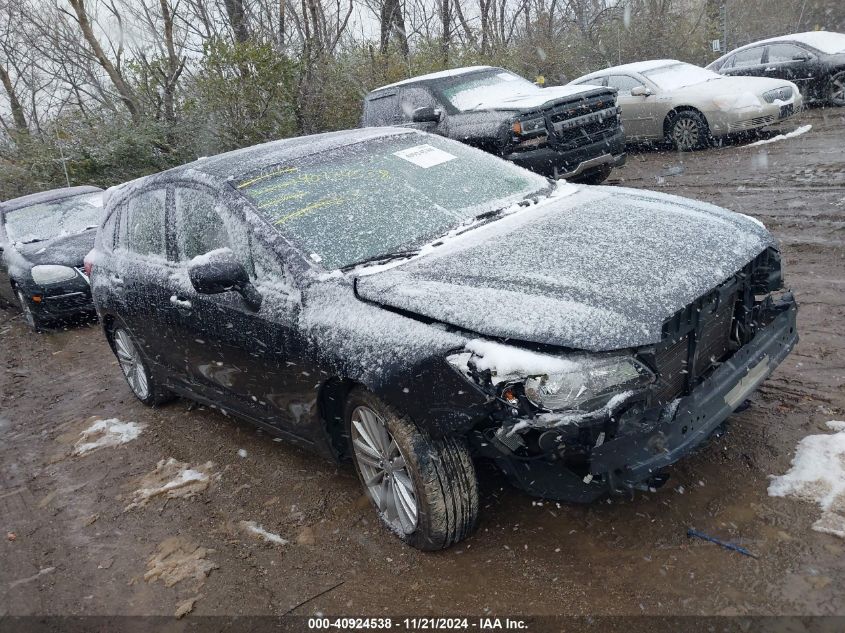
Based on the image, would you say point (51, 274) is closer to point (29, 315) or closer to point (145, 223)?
point (29, 315)

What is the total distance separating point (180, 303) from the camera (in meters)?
4.10

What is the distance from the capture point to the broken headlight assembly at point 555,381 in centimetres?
256

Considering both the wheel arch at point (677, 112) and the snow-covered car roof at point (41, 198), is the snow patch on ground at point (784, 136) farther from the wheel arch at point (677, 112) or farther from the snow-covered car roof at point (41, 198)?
the snow-covered car roof at point (41, 198)

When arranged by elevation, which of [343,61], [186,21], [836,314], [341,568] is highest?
[186,21]

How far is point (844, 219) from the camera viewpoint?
21.7ft

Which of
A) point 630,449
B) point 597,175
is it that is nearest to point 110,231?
point 630,449

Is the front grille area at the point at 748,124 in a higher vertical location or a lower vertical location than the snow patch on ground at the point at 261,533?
higher

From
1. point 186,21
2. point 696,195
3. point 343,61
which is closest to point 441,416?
point 696,195

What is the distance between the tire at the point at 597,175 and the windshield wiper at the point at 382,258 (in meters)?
6.17

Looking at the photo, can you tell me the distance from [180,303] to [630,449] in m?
2.67

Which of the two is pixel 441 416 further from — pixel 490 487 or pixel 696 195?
pixel 696 195

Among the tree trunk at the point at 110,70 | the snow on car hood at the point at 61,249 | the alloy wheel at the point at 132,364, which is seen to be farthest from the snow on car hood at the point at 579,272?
the tree trunk at the point at 110,70

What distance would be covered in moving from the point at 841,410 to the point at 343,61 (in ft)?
43.7

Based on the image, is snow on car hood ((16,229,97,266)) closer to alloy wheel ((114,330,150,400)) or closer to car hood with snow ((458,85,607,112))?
alloy wheel ((114,330,150,400))
